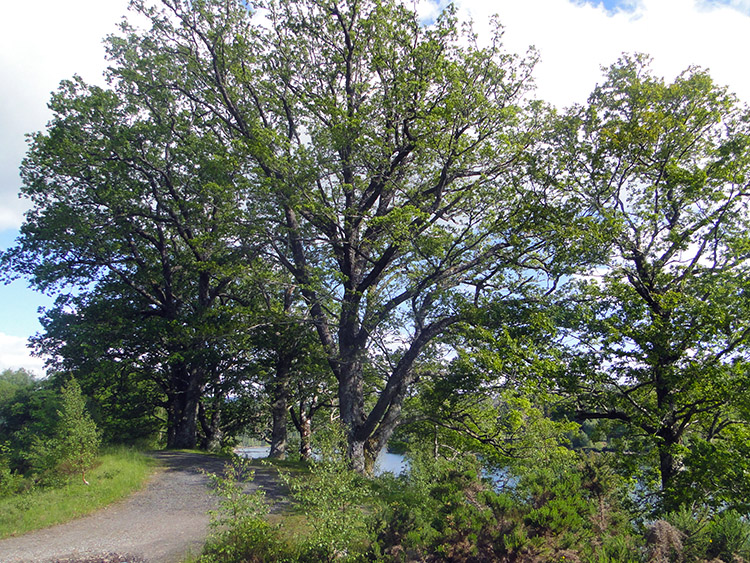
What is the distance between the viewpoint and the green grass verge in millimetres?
8227

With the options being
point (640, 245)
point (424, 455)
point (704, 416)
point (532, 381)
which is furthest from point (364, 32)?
point (704, 416)

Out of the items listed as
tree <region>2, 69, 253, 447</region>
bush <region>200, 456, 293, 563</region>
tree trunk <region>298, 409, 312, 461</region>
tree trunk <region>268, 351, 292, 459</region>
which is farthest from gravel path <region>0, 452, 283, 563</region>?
tree trunk <region>298, 409, 312, 461</region>

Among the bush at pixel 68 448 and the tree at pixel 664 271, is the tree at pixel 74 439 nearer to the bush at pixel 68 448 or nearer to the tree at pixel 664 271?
the bush at pixel 68 448

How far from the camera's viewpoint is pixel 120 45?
53.4ft

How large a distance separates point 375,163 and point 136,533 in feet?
32.9

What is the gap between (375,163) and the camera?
12.6 m

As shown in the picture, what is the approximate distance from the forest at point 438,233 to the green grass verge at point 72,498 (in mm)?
1591

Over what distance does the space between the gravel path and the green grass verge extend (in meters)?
0.28

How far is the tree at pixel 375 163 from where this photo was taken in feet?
37.4

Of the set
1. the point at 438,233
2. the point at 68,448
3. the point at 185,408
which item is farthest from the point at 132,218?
the point at 438,233

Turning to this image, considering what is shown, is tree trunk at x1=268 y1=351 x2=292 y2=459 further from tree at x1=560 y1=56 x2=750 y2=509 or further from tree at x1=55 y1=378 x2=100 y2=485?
tree at x1=560 y1=56 x2=750 y2=509

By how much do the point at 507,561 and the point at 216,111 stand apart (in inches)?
607

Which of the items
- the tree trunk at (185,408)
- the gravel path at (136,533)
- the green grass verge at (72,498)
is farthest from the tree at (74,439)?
the tree trunk at (185,408)

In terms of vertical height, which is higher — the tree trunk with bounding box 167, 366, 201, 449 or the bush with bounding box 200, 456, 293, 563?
the tree trunk with bounding box 167, 366, 201, 449
